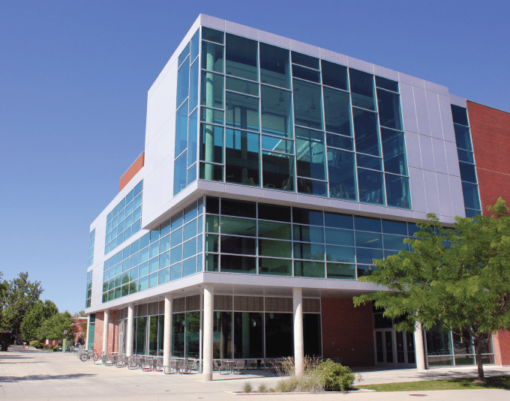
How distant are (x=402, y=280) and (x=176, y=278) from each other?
38.1ft

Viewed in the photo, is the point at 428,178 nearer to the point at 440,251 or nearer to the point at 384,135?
the point at 384,135

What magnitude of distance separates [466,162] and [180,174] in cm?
1893

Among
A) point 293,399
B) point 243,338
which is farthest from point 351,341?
point 293,399

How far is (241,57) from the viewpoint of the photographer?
2438 centimetres

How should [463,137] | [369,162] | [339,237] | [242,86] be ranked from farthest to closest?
1. [463,137]
2. [369,162]
3. [339,237]
4. [242,86]

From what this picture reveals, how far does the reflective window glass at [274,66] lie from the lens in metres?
25.0

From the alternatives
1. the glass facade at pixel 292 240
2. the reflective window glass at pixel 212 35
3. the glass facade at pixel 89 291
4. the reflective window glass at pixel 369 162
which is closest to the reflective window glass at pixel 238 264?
the glass facade at pixel 292 240

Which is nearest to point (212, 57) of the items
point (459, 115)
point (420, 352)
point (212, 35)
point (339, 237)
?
point (212, 35)

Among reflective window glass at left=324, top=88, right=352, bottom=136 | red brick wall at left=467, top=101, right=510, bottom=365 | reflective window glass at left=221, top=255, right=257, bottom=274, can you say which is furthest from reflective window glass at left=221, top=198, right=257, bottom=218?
red brick wall at left=467, top=101, right=510, bottom=365

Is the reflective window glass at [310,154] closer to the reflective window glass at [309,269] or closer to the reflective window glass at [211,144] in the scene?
the reflective window glass at [211,144]

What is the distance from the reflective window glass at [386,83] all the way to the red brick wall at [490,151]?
667 centimetres

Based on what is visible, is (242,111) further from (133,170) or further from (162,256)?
(133,170)

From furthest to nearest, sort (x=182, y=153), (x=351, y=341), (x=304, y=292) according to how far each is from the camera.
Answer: (x=351, y=341), (x=304, y=292), (x=182, y=153)

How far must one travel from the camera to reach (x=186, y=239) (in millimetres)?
23828
